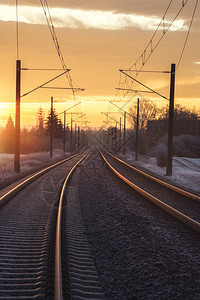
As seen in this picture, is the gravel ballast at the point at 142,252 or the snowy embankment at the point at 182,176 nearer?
the gravel ballast at the point at 142,252

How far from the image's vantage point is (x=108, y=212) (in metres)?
10.5

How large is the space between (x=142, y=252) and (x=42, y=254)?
6.17 feet

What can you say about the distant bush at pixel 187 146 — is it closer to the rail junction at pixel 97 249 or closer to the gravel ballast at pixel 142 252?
the rail junction at pixel 97 249

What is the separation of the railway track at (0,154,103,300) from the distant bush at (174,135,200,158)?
66753 millimetres

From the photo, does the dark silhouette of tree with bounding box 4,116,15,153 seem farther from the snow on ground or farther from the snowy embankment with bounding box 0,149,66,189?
the snowy embankment with bounding box 0,149,66,189

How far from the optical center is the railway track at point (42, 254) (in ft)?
15.9

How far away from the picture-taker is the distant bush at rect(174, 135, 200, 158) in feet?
249

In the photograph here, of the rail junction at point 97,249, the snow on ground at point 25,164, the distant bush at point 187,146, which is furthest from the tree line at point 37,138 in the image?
the rail junction at point 97,249

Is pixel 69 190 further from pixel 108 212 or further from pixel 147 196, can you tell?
pixel 108 212

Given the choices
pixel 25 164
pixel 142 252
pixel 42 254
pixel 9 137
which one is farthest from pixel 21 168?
pixel 9 137

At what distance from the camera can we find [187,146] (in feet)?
258

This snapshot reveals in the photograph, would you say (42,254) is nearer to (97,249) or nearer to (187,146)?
(97,249)

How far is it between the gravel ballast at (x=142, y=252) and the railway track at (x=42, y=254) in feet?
0.98

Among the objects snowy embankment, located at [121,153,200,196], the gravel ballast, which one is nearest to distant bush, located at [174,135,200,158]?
snowy embankment, located at [121,153,200,196]
